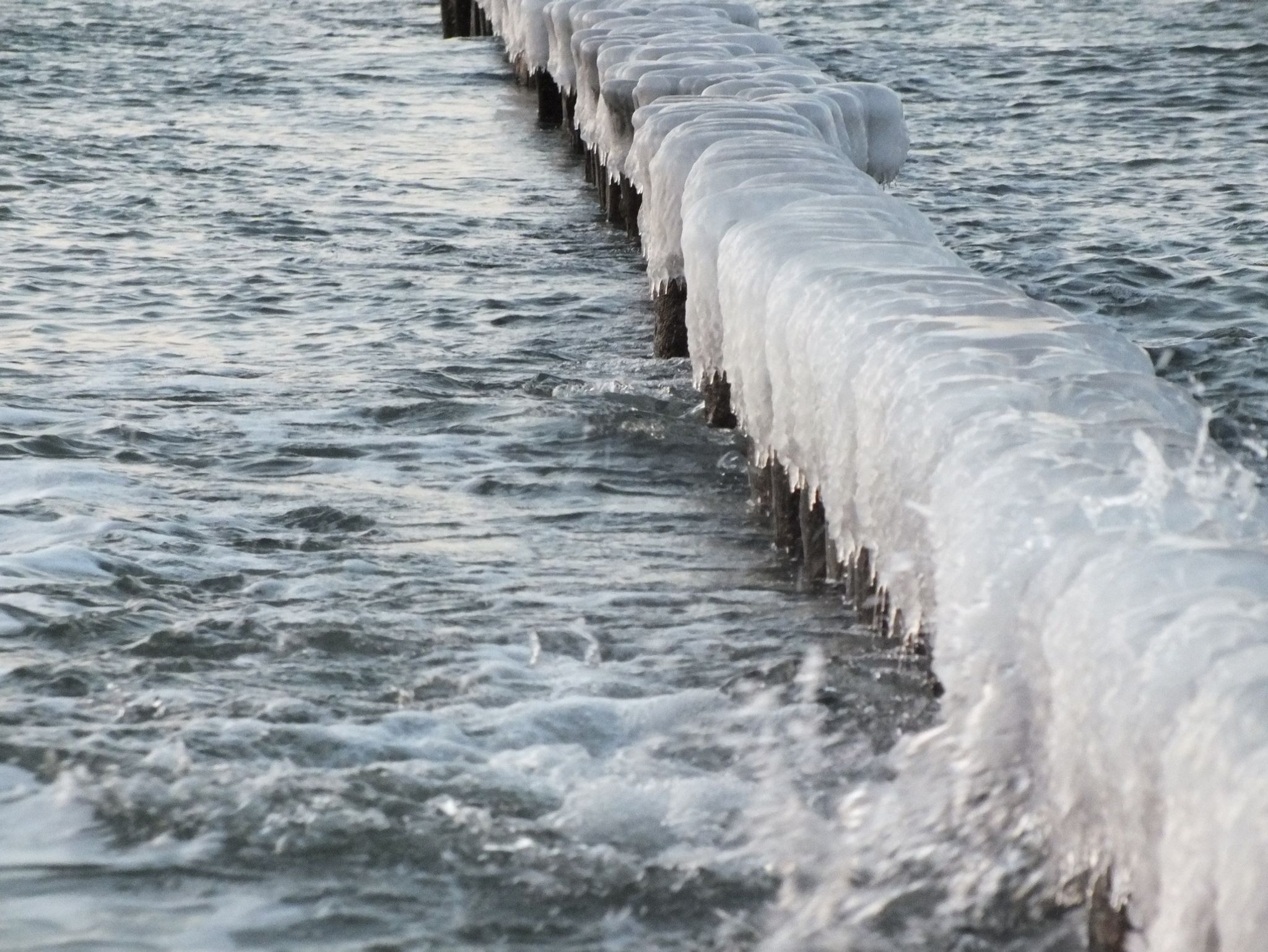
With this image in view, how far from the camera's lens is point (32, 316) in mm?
8438

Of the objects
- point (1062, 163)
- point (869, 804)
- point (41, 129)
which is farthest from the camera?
point (41, 129)

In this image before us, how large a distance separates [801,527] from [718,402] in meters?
1.36

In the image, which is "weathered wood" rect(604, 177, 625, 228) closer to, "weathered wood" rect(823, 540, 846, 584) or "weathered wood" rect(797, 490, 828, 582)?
"weathered wood" rect(797, 490, 828, 582)

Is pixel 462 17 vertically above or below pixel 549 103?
below

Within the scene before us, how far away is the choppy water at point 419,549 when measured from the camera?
3.79 meters

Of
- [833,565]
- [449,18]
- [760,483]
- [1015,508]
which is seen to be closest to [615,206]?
[760,483]

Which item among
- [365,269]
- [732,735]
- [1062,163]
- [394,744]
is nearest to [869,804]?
[732,735]

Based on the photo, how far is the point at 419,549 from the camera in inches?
220

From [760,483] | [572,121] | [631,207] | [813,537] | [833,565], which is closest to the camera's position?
[833,565]

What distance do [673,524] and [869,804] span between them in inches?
79.1

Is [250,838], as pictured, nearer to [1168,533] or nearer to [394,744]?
[394,744]

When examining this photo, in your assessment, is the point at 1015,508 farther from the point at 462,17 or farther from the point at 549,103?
the point at 462,17

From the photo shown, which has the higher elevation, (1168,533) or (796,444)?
(1168,533)

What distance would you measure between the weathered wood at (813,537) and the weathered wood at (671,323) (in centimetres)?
239
